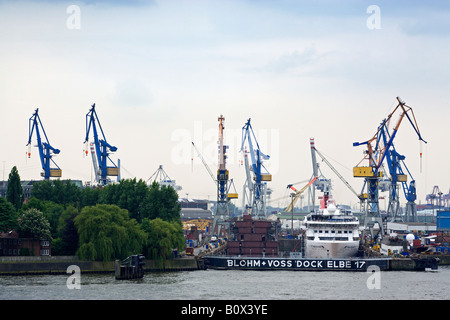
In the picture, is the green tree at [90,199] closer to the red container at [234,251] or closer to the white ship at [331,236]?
the red container at [234,251]

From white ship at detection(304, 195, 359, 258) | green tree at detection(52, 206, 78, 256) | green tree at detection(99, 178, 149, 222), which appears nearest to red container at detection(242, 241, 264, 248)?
white ship at detection(304, 195, 359, 258)

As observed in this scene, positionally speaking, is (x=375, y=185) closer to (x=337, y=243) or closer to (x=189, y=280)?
(x=337, y=243)

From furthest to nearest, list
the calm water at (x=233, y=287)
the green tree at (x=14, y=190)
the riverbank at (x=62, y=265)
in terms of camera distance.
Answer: the green tree at (x=14, y=190)
the riverbank at (x=62, y=265)
the calm water at (x=233, y=287)

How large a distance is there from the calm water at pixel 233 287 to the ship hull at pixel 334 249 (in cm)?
1398

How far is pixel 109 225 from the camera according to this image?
92250mm

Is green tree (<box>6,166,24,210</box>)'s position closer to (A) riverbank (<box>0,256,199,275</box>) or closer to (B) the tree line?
(B) the tree line

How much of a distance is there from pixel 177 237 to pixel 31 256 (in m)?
18.4

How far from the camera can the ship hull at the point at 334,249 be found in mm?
109375

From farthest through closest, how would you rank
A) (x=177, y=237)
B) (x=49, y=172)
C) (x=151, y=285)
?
(x=49, y=172) < (x=177, y=237) < (x=151, y=285)

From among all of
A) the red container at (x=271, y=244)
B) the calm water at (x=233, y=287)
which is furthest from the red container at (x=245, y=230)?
the calm water at (x=233, y=287)

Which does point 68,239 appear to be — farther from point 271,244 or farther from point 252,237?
point 271,244

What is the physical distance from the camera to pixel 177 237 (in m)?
100

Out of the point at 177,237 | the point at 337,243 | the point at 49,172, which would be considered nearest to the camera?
the point at 177,237
